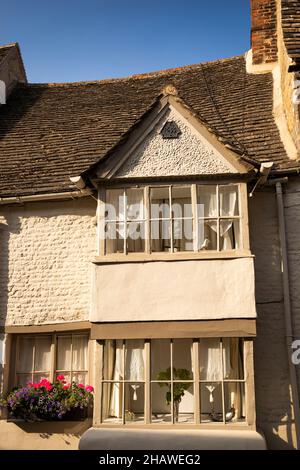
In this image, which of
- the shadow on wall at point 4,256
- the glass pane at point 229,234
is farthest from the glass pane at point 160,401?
the shadow on wall at point 4,256

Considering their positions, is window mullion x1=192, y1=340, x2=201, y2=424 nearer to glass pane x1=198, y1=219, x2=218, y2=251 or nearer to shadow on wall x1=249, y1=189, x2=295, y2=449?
shadow on wall x1=249, y1=189, x2=295, y2=449

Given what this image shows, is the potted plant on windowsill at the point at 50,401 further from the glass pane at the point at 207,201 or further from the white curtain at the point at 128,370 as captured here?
the glass pane at the point at 207,201

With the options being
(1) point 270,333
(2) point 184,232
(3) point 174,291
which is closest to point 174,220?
(2) point 184,232

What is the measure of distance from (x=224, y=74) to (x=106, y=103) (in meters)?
3.30

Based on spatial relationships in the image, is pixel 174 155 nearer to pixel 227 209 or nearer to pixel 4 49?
pixel 227 209

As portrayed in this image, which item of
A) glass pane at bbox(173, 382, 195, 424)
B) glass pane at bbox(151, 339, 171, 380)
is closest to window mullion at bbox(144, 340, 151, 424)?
glass pane at bbox(151, 339, 171, 380)

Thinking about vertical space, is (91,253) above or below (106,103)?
below

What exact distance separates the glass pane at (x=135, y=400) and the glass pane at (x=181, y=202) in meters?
3.10

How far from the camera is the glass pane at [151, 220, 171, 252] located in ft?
29.6

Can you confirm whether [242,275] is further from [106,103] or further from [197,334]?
[106,103]

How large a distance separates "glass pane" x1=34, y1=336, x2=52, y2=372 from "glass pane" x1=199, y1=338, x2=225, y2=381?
122 inches

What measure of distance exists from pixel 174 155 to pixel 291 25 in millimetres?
4443

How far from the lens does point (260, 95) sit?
12.0 metres
